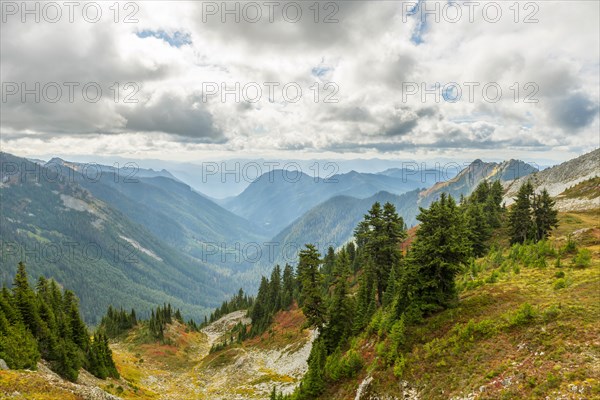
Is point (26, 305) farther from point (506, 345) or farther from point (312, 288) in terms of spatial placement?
point (506, 345)

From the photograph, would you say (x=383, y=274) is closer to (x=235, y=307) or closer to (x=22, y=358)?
(x=22, y=358)

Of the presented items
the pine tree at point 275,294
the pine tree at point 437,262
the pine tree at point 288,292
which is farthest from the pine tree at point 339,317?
the pine tree at point 275,294

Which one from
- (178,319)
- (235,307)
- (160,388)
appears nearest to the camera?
(160,388)

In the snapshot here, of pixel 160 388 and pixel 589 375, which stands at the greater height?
pixel 589 375

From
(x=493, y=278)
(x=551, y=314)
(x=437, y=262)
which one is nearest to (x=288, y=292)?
(x=493, y=278)

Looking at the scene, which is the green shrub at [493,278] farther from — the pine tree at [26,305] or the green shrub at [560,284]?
the pine tree at [26,305]

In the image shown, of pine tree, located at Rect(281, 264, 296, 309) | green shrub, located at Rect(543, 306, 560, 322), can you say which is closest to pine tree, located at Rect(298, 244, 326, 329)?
green shrub, located at Rect(543, 306, 560, 322)

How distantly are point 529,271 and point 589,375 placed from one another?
20026 millimetres

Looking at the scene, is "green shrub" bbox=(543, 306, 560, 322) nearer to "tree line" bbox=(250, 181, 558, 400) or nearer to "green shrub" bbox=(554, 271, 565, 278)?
"tree line" bbox=(250, 181, 558, 400)

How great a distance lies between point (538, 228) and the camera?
175ft

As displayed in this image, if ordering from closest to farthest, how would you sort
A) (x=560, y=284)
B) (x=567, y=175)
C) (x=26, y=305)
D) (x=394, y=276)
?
(x=560, y=284), (x=26, y=305), (x=394, y=276), (x=567, y=175)

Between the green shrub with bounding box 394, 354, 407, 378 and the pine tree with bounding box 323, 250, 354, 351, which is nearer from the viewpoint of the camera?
the green shrub with bounding box 394, 354, 407, 378

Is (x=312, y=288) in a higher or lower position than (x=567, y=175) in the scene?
lower

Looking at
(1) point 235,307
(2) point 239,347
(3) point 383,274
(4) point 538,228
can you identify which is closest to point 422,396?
(3) point 383,274
